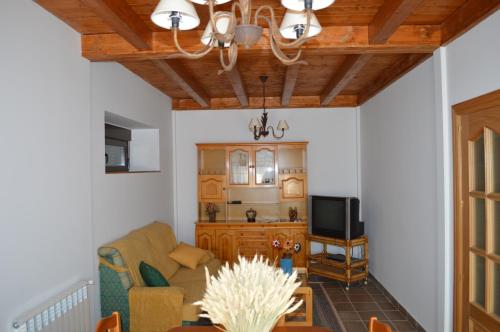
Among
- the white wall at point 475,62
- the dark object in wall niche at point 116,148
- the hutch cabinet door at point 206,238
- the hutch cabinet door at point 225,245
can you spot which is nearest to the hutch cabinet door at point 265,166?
the hutch cabinet door at point 225,245

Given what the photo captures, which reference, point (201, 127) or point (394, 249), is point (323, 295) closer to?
point (394, 249)

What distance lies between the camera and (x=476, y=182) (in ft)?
8.07

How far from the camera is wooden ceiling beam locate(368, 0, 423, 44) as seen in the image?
2.14 meters

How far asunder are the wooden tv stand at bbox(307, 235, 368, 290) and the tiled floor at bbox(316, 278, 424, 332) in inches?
5.5

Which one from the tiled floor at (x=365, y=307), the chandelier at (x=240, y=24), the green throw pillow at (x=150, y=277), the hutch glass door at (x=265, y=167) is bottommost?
the tiled floor at (x=365, y=307)

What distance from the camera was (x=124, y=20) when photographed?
2.35m

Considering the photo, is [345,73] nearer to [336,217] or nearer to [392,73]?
[392,73]

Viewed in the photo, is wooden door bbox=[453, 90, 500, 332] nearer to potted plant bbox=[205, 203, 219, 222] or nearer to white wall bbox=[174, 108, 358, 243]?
white wall bbox=[174, 108, 358, 243]

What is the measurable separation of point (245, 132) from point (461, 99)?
3.53m

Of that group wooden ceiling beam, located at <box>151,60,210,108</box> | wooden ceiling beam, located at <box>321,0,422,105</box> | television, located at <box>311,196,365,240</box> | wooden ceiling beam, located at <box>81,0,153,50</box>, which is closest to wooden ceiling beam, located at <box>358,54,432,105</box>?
wooden ceiling beam, located at <box>321,0,422,105</box>

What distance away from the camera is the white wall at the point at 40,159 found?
2.01 metres

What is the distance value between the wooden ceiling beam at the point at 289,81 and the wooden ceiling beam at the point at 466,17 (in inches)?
51.2

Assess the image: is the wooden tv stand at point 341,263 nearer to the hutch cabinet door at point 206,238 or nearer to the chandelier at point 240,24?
the hutch cabinet door at point 206,238

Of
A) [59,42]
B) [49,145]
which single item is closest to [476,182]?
[49,145]
